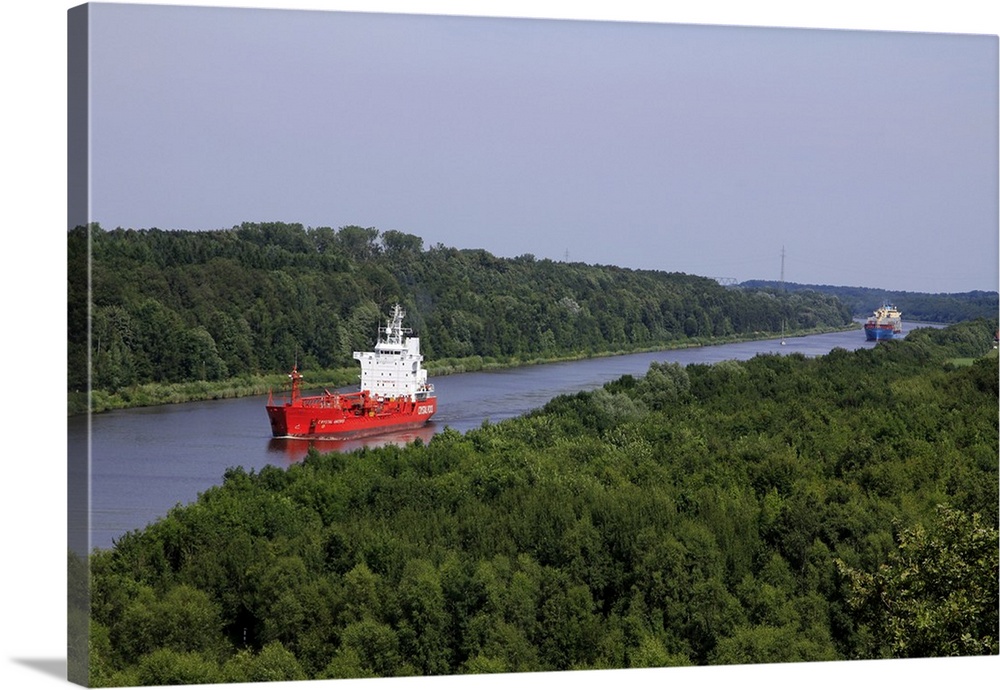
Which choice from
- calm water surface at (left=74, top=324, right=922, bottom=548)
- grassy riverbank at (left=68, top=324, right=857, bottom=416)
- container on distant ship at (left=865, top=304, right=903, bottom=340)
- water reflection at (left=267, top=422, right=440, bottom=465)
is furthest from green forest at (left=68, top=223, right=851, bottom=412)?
water reflection at (left=267, top=422, right=440, bottom=465)

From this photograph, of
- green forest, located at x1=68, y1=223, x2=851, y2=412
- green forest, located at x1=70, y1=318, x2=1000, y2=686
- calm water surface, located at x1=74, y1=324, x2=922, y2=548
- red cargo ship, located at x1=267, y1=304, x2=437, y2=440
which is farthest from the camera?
red cargo ship, located at x1=267, y1=304, x2=437, y2=440

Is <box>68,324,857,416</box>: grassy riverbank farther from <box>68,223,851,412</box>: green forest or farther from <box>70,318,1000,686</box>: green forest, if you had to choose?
<box>70,318,1000,686</box>: green forest

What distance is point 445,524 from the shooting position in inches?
362

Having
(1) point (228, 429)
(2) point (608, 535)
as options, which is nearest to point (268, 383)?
(1) point (228, 429)

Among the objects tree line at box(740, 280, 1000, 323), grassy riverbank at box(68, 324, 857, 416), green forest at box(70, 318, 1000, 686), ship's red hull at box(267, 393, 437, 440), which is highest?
tree line at box(740, 280, 1000, 323)

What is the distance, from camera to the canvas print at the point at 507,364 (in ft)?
26.9

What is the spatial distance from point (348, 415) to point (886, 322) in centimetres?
351

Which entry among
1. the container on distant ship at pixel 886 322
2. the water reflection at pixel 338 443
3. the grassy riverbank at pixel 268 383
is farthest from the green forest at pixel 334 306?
the water reflection at pixel 338 443

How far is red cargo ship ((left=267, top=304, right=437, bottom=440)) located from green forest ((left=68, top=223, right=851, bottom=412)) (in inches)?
4.0

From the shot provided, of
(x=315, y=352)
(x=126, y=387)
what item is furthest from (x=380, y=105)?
(x=126, y=387)

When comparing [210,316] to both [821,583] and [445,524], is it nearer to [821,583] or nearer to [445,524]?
[445,524]

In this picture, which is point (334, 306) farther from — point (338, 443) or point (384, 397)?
point (338, 443)

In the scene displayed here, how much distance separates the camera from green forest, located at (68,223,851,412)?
26.5 ft

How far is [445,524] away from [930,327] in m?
3.35
